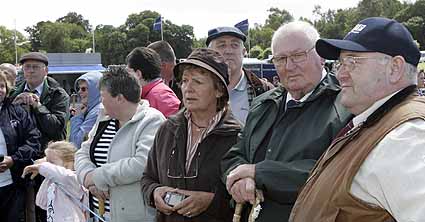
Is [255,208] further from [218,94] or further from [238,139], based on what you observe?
[218,94]

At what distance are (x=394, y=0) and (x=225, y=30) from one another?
241 feet

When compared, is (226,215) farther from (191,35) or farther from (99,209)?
(191,35)

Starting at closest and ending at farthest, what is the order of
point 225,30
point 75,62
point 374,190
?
1. point 374,190
2. point 225,30
3. point 75,62

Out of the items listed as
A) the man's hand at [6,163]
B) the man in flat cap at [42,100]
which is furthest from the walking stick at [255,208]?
the man in flat cap at [42,100]

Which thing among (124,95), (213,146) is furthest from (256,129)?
(124,95)

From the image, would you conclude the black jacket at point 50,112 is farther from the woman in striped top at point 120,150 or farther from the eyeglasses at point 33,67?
the woman in striped top at point 120,150

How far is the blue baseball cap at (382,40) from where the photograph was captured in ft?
6.53

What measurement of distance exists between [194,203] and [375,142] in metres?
1.36

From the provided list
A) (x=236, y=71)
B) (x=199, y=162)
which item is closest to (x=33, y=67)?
(x=236, y=71)

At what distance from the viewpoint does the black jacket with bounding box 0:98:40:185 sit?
4.97 m

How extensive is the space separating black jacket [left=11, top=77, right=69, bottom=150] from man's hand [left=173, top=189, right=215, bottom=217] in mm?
2686

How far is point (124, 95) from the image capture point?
3668 millimetres

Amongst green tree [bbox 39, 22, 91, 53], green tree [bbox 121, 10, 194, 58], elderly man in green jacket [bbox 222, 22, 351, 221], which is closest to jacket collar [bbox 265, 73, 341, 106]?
elderly man in green jacket [bbox 222, 22, 351, 221]

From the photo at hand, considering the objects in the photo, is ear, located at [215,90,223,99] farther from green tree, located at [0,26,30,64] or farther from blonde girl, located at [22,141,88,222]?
green tree, located at [0,26,30,64]
